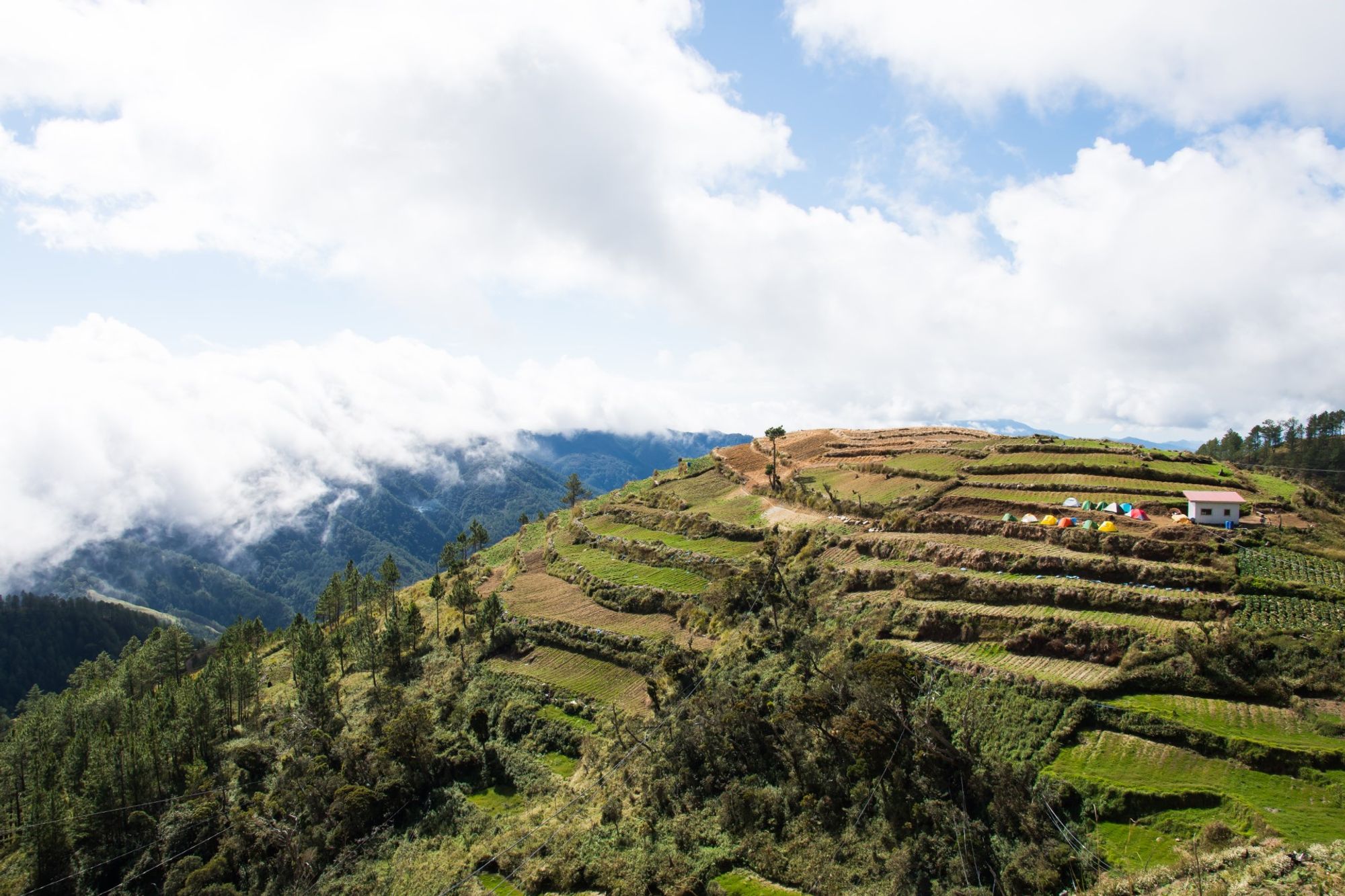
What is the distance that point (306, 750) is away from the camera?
195 feet

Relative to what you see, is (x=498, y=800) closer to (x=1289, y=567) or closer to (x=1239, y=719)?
(x=1239, y=719)

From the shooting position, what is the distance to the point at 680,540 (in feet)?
266

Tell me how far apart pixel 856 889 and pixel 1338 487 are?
127 meters

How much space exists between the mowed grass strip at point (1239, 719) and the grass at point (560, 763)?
37929 mm

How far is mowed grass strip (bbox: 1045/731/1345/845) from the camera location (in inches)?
1065

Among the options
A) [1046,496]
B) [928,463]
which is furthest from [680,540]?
[1046,496]

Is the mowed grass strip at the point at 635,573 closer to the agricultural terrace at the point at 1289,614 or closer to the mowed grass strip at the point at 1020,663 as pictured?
the mowed grass strip at the point at 1020,663

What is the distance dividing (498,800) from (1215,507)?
210 feet

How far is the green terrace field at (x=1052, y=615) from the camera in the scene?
39781mm

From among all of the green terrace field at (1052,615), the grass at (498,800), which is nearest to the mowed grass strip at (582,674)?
the grass at (498,800)

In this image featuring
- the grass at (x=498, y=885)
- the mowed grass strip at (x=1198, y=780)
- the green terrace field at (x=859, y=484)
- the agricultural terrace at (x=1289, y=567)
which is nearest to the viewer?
the mowed grass strip at (x=1198, y=780)

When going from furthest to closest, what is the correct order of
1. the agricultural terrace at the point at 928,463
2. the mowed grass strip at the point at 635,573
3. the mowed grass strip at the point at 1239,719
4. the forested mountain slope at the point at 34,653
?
the forested mountain slope at the point at 34,653 < the agricultural terrace at the point at 928,463 < the mowed grass strip at the point at 635,573 < the mowed grass strip at the point at 1239,719

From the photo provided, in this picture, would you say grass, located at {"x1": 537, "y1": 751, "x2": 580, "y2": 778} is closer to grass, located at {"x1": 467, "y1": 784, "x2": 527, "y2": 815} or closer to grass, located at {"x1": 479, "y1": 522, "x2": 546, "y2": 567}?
grass, located at {"x1": 467, "y1": 784, "x2": 527, "y2": 815}

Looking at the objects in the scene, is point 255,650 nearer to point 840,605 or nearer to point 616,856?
point 616,856
